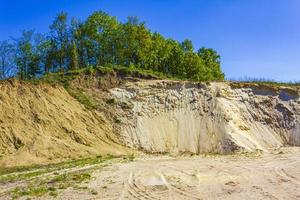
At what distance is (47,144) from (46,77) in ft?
30.3

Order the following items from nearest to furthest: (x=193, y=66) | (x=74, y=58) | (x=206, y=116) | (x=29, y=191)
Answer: (x=29, y=191), (x=206, y=116), (x=74, y=58), (x=193, y=66)

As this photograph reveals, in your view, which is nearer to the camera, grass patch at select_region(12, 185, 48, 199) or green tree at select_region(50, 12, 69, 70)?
grass patch at select_region(12, 185, 48, 199)

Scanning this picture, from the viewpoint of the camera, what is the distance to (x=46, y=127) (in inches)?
1253

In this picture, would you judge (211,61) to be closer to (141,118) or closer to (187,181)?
(141,118)

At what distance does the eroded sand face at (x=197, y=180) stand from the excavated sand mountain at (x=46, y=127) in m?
5.76

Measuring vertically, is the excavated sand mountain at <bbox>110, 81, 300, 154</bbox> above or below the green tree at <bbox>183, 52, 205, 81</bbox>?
below

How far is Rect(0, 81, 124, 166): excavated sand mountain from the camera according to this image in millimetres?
29172

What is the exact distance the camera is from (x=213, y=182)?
818 inches

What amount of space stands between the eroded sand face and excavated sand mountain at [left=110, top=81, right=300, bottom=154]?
6.58m

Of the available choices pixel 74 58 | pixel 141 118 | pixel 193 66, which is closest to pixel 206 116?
pixel 141 118

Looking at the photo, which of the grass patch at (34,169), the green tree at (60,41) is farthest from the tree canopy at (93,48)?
the grass patch at (34,169)

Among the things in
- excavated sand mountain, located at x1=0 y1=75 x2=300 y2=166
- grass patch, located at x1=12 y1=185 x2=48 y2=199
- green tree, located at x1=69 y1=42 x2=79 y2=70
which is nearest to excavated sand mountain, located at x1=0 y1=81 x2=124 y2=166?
excavated sand mountain, located at x1=0 y1=75 x2=300 y2=166

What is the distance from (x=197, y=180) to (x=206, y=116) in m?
15.4

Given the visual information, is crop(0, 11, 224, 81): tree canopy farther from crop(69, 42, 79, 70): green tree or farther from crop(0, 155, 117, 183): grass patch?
crop(0, 155, 117, 183): grass patch
